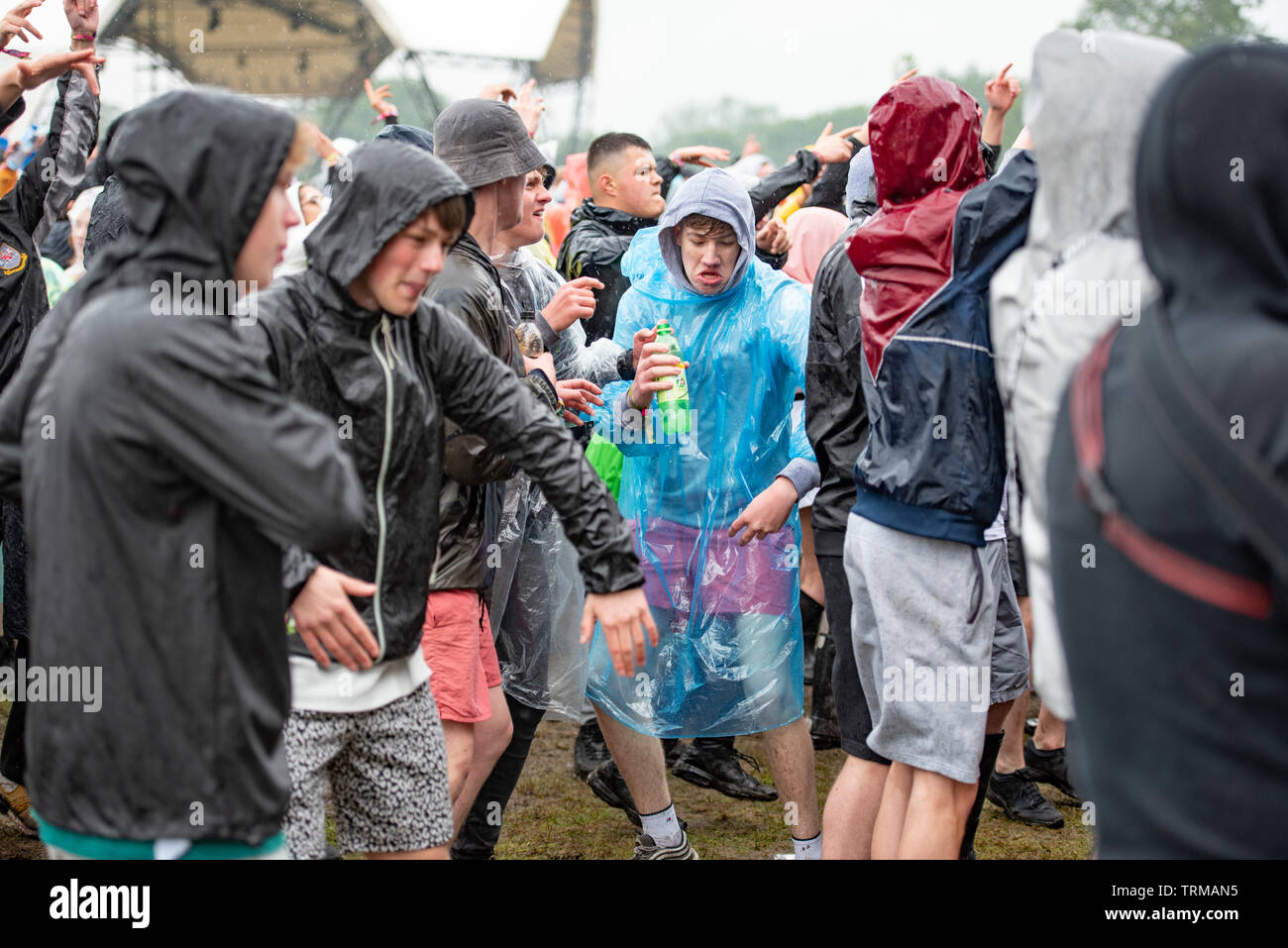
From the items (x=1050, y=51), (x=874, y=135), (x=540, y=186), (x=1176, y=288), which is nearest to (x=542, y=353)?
(x=540, y=186)

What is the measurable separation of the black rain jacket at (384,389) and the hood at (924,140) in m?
1.13

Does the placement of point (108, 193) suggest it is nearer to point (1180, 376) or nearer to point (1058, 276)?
point (1058, 276)

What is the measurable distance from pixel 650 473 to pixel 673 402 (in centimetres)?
26

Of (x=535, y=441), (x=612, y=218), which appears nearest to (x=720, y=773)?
(x=612, y=218)

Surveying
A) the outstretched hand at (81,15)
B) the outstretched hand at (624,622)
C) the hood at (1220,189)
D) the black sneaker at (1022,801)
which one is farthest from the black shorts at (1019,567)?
the outstretched hand at (81,15)

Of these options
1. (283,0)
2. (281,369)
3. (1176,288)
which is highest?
(283,0)

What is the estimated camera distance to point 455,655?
323 cm

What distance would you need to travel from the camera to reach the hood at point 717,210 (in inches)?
160

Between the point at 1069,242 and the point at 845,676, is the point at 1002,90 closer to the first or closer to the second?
the point at 1069,242

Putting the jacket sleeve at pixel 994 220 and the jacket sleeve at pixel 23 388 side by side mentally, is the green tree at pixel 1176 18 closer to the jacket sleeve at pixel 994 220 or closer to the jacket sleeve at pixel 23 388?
the jacket sleeve at pixel 994 220

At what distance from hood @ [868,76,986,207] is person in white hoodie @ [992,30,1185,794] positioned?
2.07ft

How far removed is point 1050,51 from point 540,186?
212 centimetres

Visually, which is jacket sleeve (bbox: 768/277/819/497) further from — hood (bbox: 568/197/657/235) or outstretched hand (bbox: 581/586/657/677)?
hood (bbox: 568/197/657/235)

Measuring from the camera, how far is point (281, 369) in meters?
2.43
